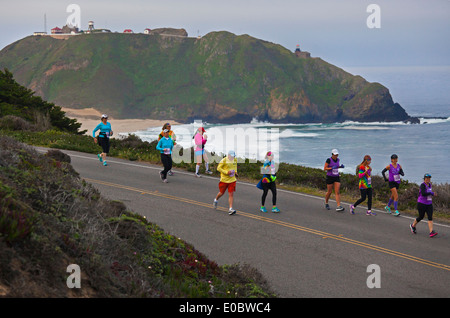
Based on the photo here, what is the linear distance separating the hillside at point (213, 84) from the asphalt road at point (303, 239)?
136194 mm

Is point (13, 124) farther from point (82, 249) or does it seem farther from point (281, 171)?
point (82, 249)

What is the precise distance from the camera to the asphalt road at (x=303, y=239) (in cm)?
982

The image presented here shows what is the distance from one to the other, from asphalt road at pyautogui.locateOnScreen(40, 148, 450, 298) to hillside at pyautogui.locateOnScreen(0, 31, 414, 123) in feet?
447

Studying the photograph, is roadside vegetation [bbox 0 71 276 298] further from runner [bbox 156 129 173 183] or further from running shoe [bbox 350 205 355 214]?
runner [bbox 156 129 173 183]

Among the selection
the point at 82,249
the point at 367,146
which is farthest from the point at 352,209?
the point at 367,146

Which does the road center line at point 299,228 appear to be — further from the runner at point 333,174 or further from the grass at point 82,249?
the grass at point 82,249

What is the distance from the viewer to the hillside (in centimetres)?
15575

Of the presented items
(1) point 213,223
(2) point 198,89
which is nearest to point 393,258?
(1) point 213,223

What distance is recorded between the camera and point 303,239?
1247 centimetres

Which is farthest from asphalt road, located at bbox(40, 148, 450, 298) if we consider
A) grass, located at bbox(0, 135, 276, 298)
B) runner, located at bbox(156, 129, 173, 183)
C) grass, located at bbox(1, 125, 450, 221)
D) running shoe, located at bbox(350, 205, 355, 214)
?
grass, located at bbox(0, 135, 276, 298)

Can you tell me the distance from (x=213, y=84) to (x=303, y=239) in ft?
545

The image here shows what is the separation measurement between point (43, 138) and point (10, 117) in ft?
15.8

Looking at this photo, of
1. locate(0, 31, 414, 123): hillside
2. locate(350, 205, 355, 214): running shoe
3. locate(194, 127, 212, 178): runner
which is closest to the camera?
locate(350, 205, 355, 214): running shoe

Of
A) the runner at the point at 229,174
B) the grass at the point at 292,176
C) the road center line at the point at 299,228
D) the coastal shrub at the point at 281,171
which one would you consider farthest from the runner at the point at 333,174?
the runner at the point at 229,174
